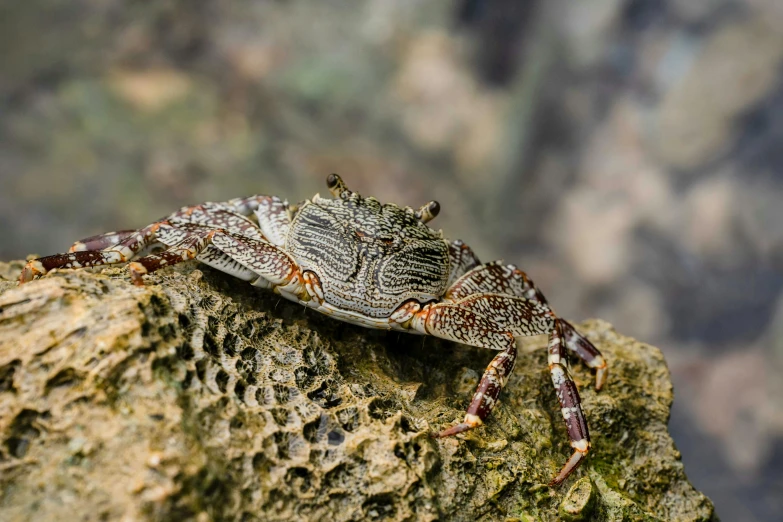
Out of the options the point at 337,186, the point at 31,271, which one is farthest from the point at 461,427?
the point at 31,271

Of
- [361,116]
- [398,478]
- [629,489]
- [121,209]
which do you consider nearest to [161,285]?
[398,478]

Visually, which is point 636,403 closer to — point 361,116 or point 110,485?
point 110,485

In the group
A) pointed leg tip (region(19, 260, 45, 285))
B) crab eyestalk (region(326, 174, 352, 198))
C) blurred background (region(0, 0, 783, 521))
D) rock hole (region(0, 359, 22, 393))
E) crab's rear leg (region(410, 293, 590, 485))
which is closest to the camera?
rock hole (region(0, 359, 22, 393))

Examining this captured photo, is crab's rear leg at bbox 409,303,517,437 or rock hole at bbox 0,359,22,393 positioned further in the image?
crab's rear leg at bbox 409,303,517,437

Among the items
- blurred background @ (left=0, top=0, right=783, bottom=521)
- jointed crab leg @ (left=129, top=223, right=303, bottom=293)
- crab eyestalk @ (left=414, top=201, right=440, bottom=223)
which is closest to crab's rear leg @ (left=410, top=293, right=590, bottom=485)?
crab eyestalk @ (left=414, top=201, right=440, bottom=223)

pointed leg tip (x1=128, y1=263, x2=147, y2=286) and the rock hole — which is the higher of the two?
pointed leg tip (x1=128, y1=263, x2=147, y2=286)

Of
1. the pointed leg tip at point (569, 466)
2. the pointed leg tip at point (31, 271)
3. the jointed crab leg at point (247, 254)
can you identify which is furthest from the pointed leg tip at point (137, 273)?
the pointed leg tip at point (569, 466)

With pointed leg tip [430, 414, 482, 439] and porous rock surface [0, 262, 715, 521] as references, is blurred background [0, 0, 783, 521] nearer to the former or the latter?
porous rock surface [0, 262, 715, 521]
